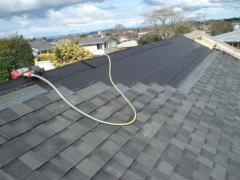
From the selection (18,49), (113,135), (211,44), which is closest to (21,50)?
(18,49)

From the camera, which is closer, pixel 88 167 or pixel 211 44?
pixel 88 167

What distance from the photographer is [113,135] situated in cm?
404

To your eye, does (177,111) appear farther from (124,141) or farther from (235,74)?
(235,74)

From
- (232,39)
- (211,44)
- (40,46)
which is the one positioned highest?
(211,44)

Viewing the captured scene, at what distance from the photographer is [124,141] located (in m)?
4.01

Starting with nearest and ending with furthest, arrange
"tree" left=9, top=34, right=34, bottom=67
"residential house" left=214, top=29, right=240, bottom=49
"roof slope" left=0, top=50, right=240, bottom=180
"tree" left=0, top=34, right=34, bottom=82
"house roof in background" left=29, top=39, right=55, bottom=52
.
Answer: "roof slope" left=0, top=50, right=240, bottom=180, "tree" left=0, top=34, right=34, bottom=82, "tree" left=9, top=34, right=34, bottom=67, "residential house" left=214, top=29, right=240, bottom=49, "house roof in background" left=29, top=39, right=55, bottom=52

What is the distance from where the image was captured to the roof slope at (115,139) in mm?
3078

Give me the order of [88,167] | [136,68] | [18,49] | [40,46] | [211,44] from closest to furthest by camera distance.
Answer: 1. [88,167]
2. [136,68]
3. [211,44]
4. [18,49]
5. [40,46]

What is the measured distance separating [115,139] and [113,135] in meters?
0.09

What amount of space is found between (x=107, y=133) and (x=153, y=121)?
1158 mm

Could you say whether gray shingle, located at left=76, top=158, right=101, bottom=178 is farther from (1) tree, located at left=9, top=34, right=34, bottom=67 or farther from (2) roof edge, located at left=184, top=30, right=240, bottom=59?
(1) tree, located at left=9, top=34, right=34, bottom=67

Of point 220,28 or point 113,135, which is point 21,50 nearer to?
point 113,135

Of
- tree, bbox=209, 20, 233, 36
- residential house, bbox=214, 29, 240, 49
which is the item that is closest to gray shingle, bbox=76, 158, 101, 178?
residential house, bbox=214, 29, 240, 49

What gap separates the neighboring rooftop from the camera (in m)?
3.11
